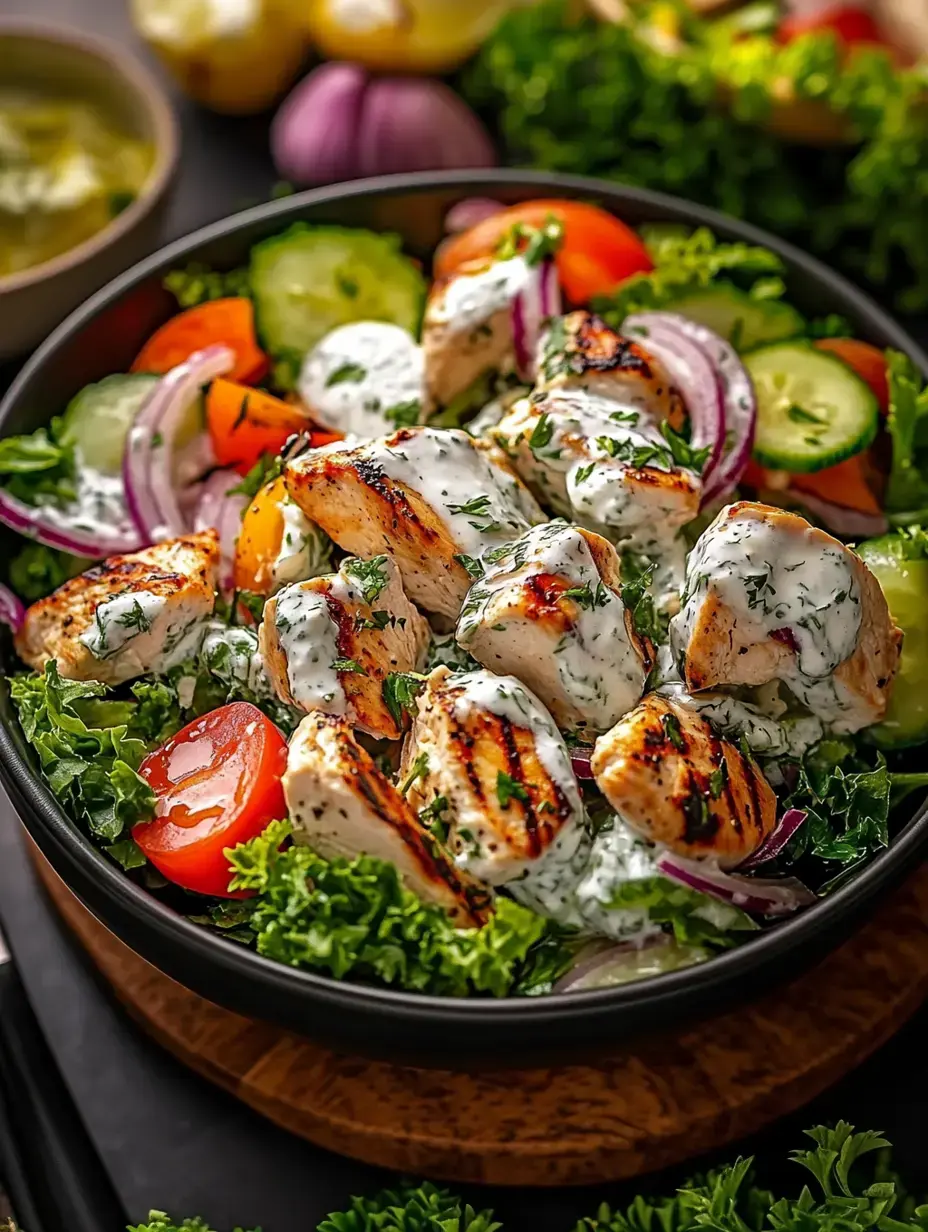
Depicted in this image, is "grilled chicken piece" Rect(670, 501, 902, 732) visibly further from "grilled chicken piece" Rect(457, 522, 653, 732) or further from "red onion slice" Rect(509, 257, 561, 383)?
"red onion slice" Rect(509, 257, 561, 383)

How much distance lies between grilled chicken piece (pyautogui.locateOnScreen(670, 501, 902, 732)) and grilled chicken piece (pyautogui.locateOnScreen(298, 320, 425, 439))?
76 centimetres

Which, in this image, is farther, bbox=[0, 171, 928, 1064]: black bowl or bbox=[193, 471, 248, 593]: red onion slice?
bbox=[193, 471, 248, 593]: red onion slice

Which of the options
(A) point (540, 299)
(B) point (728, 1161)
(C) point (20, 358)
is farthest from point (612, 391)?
(C) point (20, 358)

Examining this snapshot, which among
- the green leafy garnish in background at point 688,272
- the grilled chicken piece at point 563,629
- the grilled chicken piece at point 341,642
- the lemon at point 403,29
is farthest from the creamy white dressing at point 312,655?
the lemon at point 403,29

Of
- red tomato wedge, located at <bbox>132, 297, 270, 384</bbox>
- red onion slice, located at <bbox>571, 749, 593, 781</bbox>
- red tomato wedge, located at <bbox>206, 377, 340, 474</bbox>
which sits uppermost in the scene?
red tomato wedge, located at <bbox>132, 297, 270, 384</bbox>

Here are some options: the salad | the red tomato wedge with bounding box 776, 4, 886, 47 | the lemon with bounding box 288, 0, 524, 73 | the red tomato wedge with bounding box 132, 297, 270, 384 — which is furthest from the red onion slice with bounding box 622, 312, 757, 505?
the lemon with bounding box 288, 0, 524, 73

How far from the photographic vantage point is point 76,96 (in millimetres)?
3900

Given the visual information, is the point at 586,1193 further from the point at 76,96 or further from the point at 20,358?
the point at 76,96

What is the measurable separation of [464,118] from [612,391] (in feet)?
5.75

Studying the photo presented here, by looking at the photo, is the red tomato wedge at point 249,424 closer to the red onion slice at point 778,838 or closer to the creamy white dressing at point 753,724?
the creamy white dressing at point 753,724

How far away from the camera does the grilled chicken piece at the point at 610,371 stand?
258 centimetres

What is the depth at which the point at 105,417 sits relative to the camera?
2.84 m

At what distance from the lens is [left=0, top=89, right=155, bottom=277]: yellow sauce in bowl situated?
3588 millimetres

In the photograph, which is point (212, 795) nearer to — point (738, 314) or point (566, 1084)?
point (566, 1084)
